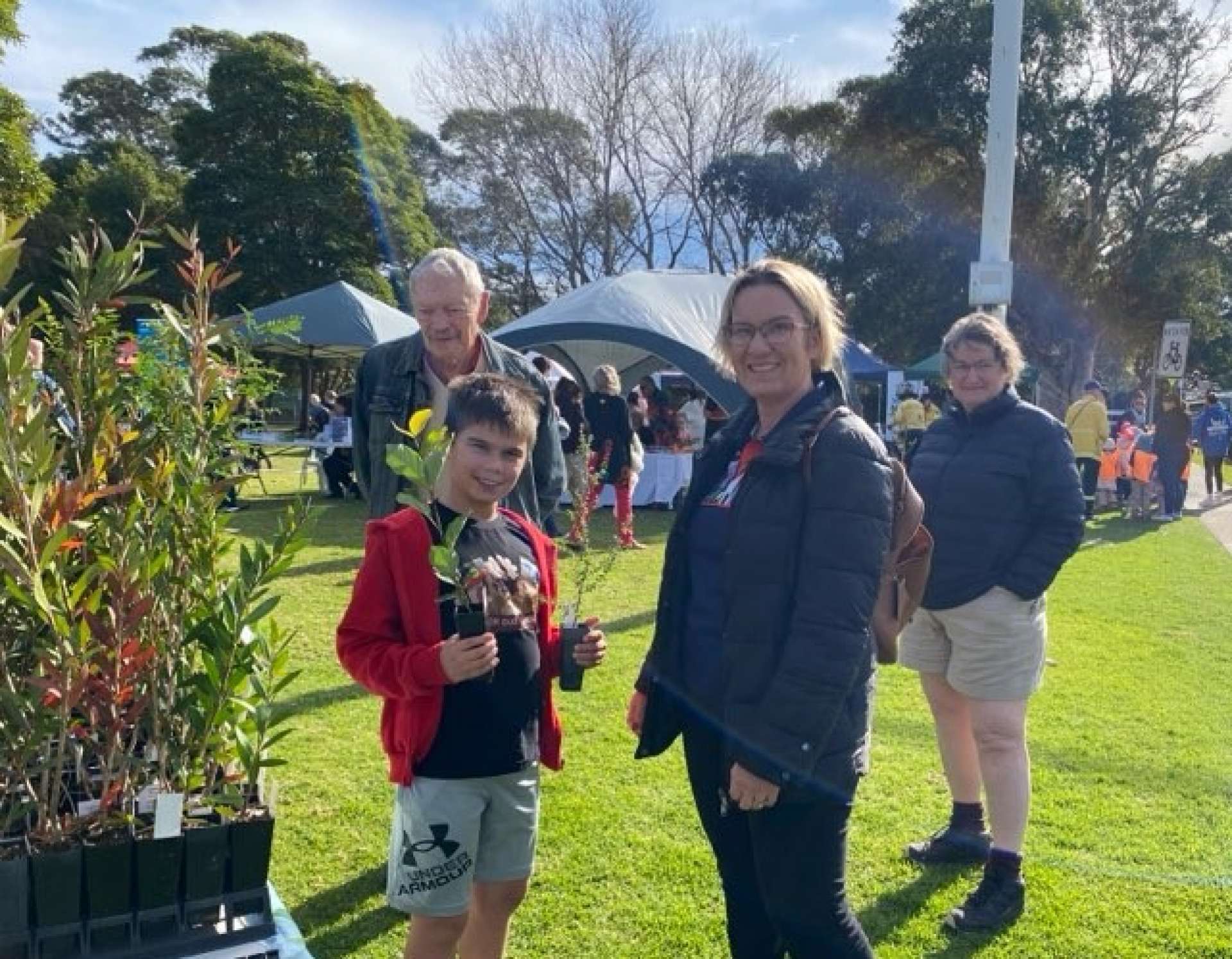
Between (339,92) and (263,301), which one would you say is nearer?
(263,301)

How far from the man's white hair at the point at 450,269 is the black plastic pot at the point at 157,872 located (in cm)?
170

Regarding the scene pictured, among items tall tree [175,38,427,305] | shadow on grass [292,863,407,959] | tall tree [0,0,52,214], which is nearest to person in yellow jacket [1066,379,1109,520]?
shadow on grass [292,863,407,959]

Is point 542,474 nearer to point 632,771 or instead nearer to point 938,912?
point 632,771

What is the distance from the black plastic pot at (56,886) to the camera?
2000 millimetres

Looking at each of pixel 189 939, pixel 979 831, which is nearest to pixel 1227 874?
pixel 979 831

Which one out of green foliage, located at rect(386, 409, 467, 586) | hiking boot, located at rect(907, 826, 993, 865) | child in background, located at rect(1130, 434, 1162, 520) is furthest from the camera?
child in background, located at rect(1130, 434, 1162, 520)

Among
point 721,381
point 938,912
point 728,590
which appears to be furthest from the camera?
point 721,381

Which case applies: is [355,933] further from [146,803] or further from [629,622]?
[629,622]

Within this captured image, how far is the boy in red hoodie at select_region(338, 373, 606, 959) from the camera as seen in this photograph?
2092 mm

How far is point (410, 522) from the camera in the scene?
6.98ft

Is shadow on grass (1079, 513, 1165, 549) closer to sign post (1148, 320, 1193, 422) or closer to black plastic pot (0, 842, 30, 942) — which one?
sign post (1148, 320, 1193, 422)

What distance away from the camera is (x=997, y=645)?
3.08 metres

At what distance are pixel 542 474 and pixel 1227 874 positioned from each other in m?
2.88

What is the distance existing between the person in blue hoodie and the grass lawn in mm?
11778
